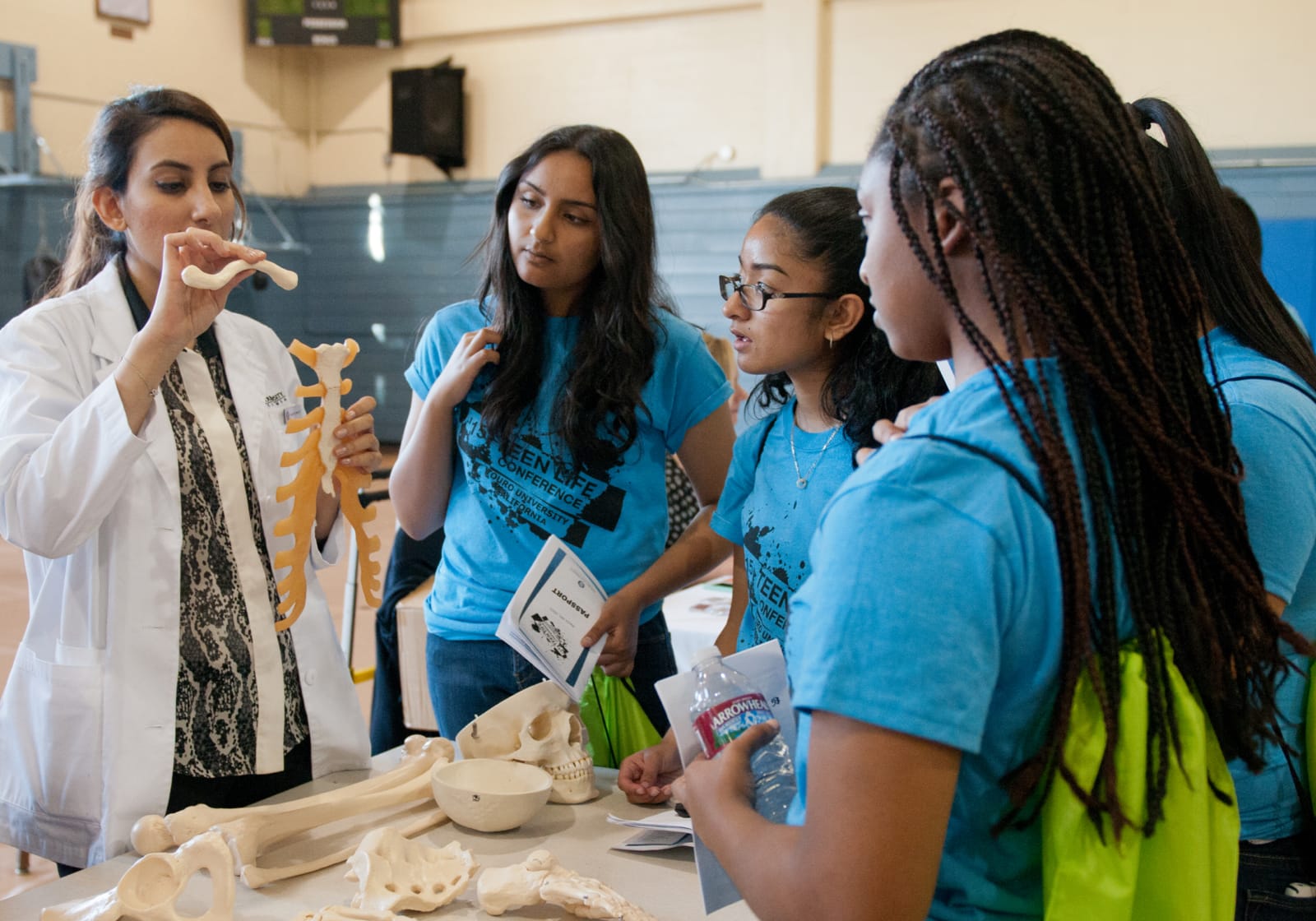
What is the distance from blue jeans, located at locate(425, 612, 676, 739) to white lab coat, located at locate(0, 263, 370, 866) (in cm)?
49

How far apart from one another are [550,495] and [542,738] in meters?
0.45

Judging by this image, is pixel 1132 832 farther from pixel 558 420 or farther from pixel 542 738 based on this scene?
pixel 558 420

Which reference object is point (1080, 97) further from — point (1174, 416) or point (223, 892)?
point (223, 892)

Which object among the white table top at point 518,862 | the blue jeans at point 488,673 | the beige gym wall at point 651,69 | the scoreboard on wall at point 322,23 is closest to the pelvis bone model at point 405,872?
the white table top at point 518,862

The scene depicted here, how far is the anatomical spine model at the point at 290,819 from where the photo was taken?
141 centimetres

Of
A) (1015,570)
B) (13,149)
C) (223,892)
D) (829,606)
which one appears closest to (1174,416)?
(1015,570)

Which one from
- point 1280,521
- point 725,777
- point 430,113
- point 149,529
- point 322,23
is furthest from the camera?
point 322,23

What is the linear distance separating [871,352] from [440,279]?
9.07m

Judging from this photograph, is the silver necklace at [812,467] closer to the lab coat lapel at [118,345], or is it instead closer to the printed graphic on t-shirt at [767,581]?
the printed graphic on t-shirt at [767,581]

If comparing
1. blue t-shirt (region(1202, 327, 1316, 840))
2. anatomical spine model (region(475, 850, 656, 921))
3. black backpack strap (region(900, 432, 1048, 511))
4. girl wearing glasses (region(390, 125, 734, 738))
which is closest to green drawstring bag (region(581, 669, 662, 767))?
girl wearing glasses (region(390, 125, 734, 738))

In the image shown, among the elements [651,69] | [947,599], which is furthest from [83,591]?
[651,69]

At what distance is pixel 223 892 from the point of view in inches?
51.5

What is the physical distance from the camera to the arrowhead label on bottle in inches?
42.0

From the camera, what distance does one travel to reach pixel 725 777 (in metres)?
0.98
